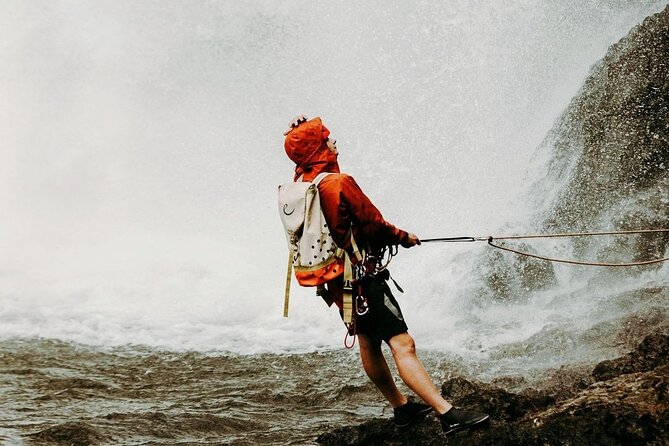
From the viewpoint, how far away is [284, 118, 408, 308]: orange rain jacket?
148 inches

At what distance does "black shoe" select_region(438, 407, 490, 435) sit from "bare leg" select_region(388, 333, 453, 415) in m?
0.04

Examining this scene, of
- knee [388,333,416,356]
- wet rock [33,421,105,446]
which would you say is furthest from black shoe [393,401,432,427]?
wet rock [33,421,105,446]

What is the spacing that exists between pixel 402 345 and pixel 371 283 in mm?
375

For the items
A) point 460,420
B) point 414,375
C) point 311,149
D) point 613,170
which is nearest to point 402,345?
point 414,375

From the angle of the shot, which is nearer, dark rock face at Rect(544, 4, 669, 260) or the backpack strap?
the backpack strap

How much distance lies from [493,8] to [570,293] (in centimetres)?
939

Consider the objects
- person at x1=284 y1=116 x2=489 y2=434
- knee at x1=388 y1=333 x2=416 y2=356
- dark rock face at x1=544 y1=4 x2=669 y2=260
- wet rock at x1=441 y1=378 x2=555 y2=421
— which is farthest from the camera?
dark rock face at x1=544 y1=4 x2=669 y2=260

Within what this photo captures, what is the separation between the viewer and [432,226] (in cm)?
1343

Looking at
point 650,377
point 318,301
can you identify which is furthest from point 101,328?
point 650,377

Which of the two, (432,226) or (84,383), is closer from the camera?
(84,383)

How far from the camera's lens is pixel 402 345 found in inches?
150

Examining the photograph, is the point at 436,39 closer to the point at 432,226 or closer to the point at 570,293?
the point at 432,226

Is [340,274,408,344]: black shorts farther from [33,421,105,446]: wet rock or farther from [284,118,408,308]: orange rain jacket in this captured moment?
[33,421,105,446]: wet rock

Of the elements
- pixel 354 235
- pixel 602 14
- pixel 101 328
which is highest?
pixel 602 14
